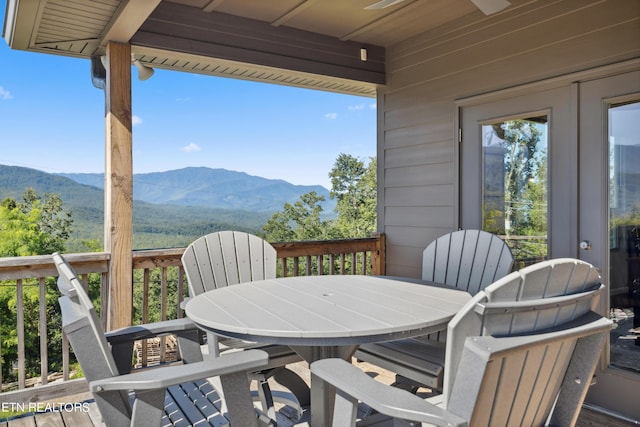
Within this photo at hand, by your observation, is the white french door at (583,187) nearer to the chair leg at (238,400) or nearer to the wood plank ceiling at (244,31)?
the wood plank ceiling at (244,31)

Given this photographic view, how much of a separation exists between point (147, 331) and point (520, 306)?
1.40m

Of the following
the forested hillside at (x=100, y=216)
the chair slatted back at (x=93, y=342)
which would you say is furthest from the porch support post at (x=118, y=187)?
the forested hillside at (x=100, y=216)

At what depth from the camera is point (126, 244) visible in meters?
3.07

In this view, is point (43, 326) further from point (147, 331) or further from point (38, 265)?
point (147, 331)

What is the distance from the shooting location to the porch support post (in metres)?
3.04

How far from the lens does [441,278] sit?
290 centimetres

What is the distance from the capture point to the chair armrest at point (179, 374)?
118 centimetres

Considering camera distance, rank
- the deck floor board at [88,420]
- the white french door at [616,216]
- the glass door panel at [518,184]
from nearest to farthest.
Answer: the deck floor board at [88,420] < the white french door at [616,216] < the glass door panel at [518,184]

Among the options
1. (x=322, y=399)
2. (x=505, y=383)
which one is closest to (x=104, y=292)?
(x=322, y=399)

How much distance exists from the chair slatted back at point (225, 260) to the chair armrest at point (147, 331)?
720 millimetres

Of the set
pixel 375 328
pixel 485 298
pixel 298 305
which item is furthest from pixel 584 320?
pixel 298 305

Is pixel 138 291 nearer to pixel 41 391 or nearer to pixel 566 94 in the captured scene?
pixel 41 391

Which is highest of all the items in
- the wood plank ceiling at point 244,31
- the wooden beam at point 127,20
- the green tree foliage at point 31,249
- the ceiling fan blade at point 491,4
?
the wood plank ceiling at point 244,31

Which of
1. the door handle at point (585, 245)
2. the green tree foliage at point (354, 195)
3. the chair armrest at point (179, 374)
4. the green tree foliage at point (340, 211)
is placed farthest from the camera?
the green tree foliage at point (340, 211)
